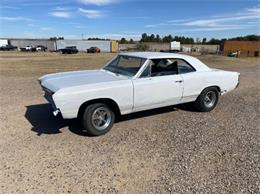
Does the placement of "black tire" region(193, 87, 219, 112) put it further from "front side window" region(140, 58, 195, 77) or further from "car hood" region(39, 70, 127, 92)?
"car hood" region(39, 70, 127, 92)

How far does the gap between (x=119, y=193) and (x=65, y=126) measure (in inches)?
99.5

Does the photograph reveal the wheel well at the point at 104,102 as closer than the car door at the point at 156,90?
Yes

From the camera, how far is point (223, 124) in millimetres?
5484

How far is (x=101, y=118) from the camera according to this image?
4785 millimetres

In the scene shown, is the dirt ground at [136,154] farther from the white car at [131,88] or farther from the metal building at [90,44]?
the metal building at [90,44]

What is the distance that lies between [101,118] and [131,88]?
2.69 feet

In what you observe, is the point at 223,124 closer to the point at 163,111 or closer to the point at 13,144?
the point at 163,111

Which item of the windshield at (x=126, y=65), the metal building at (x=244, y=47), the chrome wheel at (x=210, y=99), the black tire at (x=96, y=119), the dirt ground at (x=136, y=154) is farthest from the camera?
the metal building at (x=244, y=47)

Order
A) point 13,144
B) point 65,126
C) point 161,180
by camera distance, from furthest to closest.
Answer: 1. point 65,126
2. point 13,144
3. point 161,180

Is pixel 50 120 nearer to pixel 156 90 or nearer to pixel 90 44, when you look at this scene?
pixel 156 90

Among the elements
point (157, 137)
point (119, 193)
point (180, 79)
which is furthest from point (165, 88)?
point (119, 193)

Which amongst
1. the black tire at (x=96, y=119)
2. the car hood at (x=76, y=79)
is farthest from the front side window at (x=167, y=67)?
the black tire at (x=96, y=119)

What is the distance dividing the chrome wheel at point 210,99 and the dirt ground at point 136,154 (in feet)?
0.85

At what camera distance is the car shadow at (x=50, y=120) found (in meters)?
4.98
